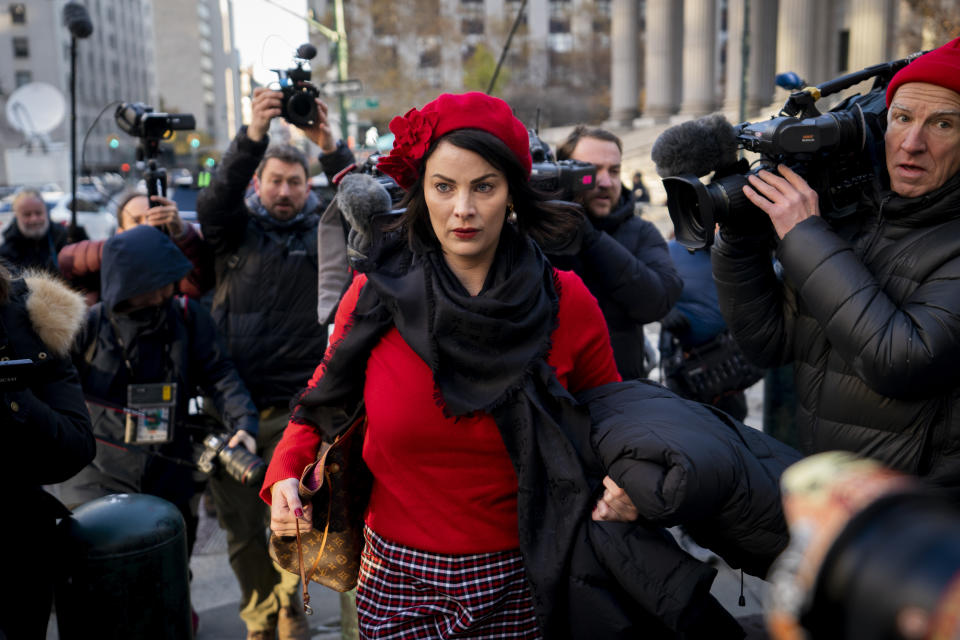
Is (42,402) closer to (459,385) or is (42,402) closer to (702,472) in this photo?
(459,385)

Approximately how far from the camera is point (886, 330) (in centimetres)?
213

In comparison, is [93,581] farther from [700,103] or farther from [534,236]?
[700,103]

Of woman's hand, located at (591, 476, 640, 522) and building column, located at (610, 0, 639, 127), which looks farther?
building column, located at (610, 0, 639, 127)

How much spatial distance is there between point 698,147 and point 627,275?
1375mm

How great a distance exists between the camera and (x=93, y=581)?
2.87 metres

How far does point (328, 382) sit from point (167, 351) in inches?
74.2

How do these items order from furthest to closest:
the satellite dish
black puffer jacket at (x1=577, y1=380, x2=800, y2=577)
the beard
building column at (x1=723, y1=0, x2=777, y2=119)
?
1. building column at (x1=723, y1=0, x2=777, y2=119)
2. the satellite dish
3. the beard
4. black puffer jacket at (x1=577, y1=380, x2=800, y2=577)

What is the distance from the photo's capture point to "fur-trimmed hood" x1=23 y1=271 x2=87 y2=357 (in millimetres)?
2660

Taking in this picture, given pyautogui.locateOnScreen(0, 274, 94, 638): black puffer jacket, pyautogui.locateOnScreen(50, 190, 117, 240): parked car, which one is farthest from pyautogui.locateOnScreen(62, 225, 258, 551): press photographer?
pyautogui.locateOnScreen(50, 190, 117, 240): parked car

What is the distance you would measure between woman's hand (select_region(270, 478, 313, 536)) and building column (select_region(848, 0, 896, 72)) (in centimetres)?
3448

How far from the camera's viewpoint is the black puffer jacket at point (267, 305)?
14.9ft

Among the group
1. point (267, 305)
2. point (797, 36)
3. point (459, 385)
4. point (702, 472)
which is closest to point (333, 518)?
point (459, 385)

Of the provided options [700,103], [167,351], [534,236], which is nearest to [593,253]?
[534,236]

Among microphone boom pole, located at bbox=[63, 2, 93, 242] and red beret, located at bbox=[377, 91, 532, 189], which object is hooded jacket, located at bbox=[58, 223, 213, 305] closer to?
microphone boom pole, located at bbox=[63, 2, 93, 242]
